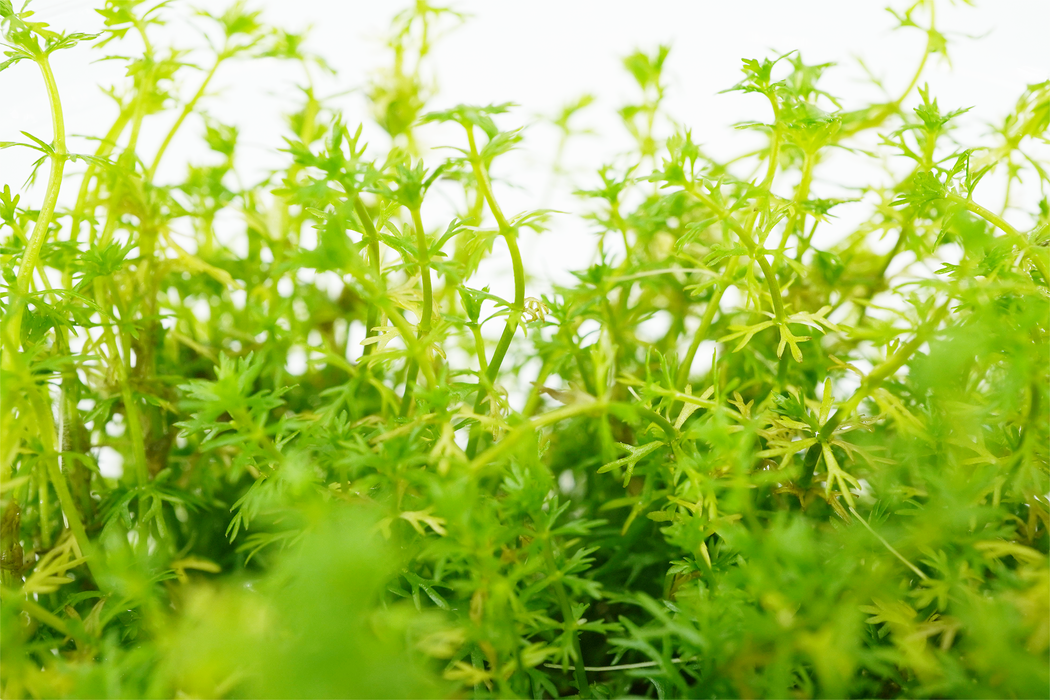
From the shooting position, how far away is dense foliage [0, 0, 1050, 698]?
14.5 inches

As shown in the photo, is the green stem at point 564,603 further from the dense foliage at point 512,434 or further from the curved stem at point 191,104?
the curved stem at point 191,104

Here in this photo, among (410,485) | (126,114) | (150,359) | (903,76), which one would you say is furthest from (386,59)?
(903,76)

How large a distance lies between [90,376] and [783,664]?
1.94 feet

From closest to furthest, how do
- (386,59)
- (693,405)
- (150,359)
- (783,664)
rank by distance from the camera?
(783,664) → (693,405) → (150,359) → (386,59)

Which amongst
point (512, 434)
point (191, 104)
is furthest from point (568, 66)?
point (512, 434)

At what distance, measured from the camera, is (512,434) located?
38cm

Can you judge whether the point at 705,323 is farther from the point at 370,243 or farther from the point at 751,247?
the point at 370,243

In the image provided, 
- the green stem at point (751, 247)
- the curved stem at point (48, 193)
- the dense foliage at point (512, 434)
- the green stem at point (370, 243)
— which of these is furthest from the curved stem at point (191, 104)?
Result: the green stem at point (751, 247)

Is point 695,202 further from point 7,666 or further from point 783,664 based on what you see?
point 7,666

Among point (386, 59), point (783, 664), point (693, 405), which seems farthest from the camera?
point (386, 59)

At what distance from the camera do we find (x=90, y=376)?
0.64m

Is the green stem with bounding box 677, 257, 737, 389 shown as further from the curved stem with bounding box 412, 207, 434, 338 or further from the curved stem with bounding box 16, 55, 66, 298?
the curved stem with bounding box 16, 55, 66, 298

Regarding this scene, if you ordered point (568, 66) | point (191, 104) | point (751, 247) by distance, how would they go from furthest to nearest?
point (568, 66)
point (191, 104)
point (751, 247)

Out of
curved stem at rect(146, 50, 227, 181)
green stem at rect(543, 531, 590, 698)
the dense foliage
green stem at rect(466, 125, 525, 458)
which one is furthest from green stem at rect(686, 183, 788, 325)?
curved stem at rect(146, 50, 227, 181)
